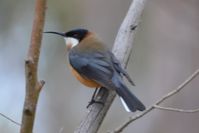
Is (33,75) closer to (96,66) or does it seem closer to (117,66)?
(117,66)

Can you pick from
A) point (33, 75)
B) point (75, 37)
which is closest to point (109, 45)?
point (75, 37)

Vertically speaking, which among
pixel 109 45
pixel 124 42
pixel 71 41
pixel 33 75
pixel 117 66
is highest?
pixel 33 75

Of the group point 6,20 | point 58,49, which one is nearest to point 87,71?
point 58,49

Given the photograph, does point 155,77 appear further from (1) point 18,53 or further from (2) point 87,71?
(2) point 87,71

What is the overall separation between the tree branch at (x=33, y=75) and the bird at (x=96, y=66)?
1.03 m

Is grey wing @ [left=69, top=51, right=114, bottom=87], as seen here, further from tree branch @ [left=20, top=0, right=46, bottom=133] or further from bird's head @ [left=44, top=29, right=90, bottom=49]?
tree branch @ [left=20, top=0, right=46, bottom=133]

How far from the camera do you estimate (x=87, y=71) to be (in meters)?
3.58

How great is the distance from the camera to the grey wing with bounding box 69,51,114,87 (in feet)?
11.3

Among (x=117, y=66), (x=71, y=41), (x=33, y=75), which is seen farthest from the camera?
(x=71, y=41)

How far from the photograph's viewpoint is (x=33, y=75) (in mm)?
2020

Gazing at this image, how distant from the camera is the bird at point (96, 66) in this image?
3.20m

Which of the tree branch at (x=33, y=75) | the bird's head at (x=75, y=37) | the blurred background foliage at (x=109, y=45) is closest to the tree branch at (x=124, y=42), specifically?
the bird's head at (x=75, y=37)

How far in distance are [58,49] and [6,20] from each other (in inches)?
39.9

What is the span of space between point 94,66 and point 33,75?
1572 millimetres
